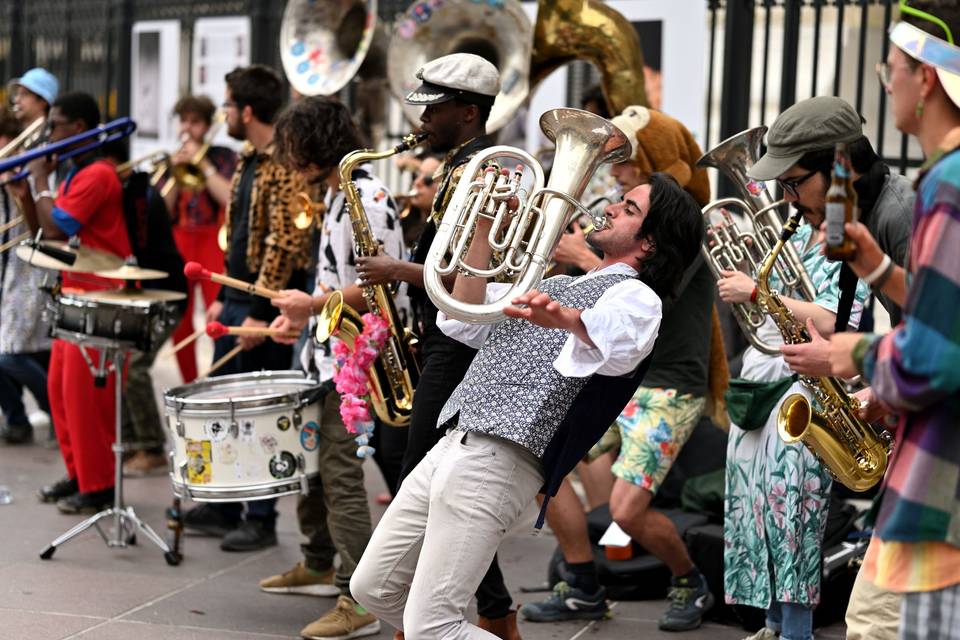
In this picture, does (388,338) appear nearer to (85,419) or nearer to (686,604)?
(686,604)

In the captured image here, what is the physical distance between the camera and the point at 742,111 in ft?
22.1

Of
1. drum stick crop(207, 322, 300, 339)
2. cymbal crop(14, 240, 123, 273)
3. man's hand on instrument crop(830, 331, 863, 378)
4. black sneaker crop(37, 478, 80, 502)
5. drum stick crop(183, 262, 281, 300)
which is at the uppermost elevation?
man's hand on instrument crop(830, 331, 863, 378)

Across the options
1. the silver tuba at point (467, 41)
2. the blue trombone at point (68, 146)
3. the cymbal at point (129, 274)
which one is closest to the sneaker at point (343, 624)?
the cymbal at point (129, 274)

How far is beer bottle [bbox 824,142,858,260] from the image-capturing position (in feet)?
8.55

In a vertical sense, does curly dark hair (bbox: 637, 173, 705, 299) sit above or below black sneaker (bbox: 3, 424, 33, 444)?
above

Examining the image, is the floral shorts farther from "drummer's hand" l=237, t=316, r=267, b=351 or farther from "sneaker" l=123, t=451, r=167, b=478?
"sneaker" l=123, t=451, r=167, b=478

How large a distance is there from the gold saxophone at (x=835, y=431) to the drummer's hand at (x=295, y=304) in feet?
5.52

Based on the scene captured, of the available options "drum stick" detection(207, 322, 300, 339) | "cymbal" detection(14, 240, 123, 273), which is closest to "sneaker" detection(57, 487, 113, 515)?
"cymbal" detection(14, 240, 123, 273)

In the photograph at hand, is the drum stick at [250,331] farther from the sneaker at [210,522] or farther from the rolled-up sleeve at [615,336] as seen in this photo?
the rolled-up sleeve at [615,336]

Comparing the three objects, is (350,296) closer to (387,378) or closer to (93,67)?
(387,378)

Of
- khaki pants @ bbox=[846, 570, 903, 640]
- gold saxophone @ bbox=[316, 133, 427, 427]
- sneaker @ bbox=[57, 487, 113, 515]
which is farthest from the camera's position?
sneaker @ bbox=[57, 487, 113, 515]

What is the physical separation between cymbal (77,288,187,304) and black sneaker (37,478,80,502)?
4.00ft

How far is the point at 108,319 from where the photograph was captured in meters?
5.56

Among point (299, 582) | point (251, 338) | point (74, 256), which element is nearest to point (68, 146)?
point (74, 256)
